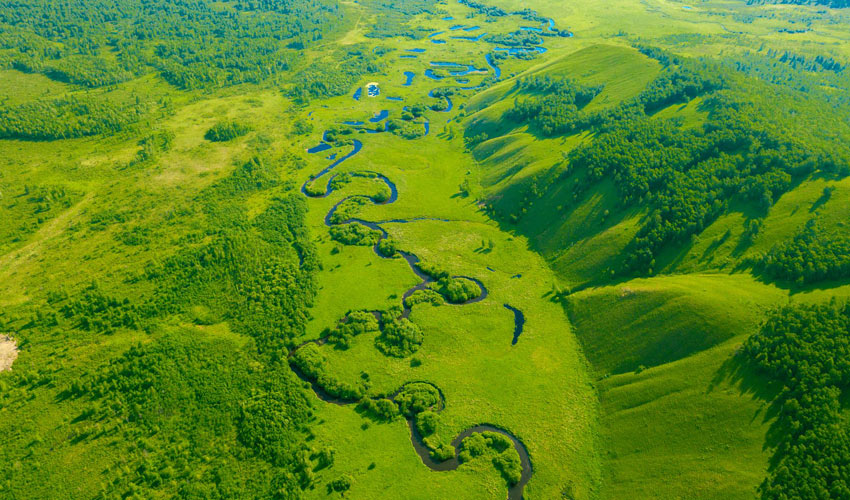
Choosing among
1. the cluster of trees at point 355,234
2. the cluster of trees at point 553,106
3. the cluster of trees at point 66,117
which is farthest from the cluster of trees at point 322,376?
the cluster of trees at point 66,117

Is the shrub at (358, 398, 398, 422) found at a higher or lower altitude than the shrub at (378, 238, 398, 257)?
lower

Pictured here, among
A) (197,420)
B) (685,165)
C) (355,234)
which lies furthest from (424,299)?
(685,165)

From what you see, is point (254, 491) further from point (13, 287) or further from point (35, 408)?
point (13, 287)

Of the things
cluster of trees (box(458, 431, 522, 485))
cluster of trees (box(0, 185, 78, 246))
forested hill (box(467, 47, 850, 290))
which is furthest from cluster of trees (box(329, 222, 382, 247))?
cluster of trees (box(0, 185, 78, 246))

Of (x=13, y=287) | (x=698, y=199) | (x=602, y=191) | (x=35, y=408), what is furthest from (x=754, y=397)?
(x=13, y=287)

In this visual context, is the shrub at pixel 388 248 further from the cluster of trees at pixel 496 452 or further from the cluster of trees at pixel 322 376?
the cluster of trees at pixel 496 452

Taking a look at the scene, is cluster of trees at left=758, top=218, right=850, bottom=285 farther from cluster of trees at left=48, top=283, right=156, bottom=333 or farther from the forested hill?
cluster of trees at left=48, top=283, right=156, bottom=333
